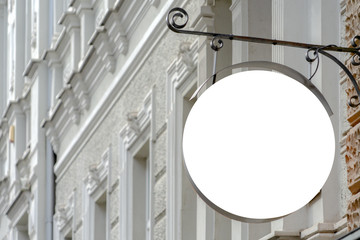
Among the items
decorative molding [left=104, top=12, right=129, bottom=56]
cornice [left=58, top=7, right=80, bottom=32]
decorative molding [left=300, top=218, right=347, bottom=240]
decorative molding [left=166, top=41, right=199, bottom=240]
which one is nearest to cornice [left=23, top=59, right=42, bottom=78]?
cornice [left=58, top=7, right=80, bottom=32]

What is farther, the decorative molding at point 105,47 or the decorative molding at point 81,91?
the decorative molding at point 81,91

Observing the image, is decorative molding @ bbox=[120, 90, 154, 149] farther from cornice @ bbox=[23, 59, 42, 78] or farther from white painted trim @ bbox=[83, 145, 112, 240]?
cornice @ bbox=[23, 59, 42, 78]

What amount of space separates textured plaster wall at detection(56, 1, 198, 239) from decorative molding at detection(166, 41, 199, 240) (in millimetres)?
198

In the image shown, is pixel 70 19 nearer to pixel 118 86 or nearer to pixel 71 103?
pixel 71 103

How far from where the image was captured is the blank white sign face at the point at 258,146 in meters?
7.05

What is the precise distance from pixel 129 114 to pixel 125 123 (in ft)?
2.34

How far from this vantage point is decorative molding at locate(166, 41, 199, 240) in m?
12.8

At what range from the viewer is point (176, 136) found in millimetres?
13078

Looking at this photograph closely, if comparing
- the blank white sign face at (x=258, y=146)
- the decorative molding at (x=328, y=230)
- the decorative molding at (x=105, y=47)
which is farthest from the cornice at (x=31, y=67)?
the blank white sign face at (x=258, y=146)

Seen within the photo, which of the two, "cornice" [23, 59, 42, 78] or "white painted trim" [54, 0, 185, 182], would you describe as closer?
"white painted trim" [54, 0, 185, 182]

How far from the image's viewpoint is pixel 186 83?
12938 mm

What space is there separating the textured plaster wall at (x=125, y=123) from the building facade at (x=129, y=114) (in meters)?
0.02

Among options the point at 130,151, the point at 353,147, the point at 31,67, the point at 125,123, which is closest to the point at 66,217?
the point at 31,67

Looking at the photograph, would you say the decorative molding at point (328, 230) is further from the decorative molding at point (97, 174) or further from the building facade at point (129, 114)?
the decorative molding at point (97, 174)
